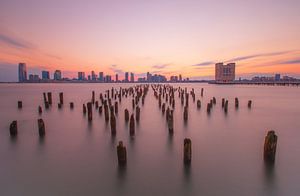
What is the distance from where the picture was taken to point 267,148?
23.9 ft

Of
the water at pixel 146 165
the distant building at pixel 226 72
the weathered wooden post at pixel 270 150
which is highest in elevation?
the distant building at pixel 226 72

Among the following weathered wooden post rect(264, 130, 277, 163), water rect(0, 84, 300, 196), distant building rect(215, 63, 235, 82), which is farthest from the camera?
distant building rect(215, 63, 235, 82)

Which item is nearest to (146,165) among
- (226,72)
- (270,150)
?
(270,150)

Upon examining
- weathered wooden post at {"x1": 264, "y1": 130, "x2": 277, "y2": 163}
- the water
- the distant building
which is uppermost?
the distant building

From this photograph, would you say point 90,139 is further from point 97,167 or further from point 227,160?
point 227,160

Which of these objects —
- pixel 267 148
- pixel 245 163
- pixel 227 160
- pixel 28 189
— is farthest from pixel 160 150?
pixel 28 189

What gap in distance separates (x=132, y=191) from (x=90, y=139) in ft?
18.1

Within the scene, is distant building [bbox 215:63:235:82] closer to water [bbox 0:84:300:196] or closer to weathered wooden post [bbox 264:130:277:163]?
water [bbox 0:84:300:196]

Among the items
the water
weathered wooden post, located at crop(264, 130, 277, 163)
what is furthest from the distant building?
weathered wooden post, located at crop(264, 130, 277, 163)

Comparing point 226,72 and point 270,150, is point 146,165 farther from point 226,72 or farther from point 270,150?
point 226,72

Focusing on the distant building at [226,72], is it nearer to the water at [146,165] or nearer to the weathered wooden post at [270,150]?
the water at [146,165]

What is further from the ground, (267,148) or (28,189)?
(267,148)

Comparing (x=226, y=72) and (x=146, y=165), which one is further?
(x=226, y=72)

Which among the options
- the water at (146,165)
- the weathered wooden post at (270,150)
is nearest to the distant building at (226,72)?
the water at (146,165)
